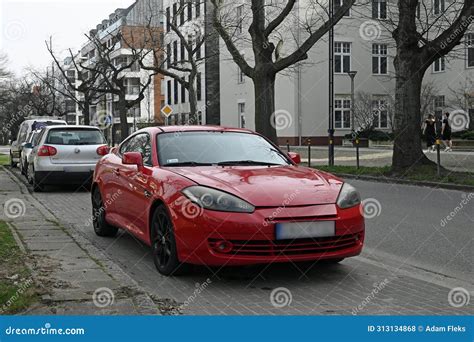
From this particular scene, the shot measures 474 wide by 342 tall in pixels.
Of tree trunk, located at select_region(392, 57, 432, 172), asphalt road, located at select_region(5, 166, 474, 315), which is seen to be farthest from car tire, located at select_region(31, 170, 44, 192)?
tree trunk, located at select_region(392, 57, 432, 172)

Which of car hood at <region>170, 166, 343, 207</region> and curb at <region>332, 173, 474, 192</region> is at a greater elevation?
car hood at <region>170, 166, 343, 207</region>

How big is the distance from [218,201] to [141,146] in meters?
2.33

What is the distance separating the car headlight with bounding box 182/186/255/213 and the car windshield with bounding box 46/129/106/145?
33.4 ft

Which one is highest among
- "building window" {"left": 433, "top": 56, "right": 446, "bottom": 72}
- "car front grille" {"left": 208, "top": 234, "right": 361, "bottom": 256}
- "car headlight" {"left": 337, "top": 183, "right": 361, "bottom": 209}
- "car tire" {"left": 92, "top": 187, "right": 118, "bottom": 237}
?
"building window" {"left": 433, "top": 56, "right": 446, "bottom": 72}

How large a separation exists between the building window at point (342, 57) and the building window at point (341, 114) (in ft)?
7.86

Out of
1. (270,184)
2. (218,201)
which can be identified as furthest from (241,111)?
(218,201)

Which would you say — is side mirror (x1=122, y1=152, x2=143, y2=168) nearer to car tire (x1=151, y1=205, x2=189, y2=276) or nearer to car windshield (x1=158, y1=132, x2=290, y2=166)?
car windshield (x1=158, y1=132, x2=290, y2=166)

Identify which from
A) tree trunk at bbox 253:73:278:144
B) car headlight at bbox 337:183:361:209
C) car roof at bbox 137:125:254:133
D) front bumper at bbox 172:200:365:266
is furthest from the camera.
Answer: tree trunk at bbox 253:73:278:144

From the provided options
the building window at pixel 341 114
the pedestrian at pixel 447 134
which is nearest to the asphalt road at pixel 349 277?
the pedestrian at pixel 447 134

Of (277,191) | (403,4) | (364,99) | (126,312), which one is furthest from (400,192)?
(364,99)

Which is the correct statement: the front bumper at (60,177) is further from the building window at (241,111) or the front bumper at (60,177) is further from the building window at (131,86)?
the building window at (131,86)

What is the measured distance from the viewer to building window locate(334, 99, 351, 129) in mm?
46781

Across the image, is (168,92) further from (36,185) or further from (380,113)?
(36,185)

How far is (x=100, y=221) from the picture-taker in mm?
8719
